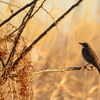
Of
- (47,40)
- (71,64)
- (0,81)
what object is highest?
(47,40)

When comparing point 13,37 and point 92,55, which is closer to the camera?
point 13,37

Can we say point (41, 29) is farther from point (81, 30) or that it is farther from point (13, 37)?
point (13, 37)

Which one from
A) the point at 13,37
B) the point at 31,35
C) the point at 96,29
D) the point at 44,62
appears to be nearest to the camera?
the point at 13,37

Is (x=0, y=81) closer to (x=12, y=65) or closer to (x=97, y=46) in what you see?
(x=12, y=65)

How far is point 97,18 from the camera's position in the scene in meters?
3.56

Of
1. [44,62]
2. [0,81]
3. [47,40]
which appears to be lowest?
[0,81]

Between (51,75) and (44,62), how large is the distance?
738 millimetres

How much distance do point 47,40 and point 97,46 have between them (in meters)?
2.18

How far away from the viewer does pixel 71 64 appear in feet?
10.7

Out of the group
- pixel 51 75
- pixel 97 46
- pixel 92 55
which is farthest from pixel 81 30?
pixel 97 46

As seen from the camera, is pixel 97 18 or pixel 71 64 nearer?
pixel 71 64

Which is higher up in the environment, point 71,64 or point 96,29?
point 96,29

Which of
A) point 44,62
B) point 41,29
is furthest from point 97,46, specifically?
point 41,29

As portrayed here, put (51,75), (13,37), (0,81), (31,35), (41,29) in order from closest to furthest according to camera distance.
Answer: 1. (0,81)
2. (13,37)
3. (31,35)
4. (41,29)
5. (51,75)
